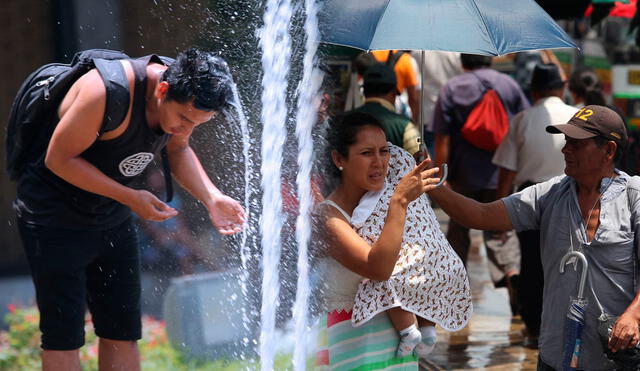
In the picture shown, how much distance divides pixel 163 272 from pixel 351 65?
199cm

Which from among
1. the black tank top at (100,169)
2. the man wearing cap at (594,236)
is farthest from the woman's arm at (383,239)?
the black tank top at (100,169)

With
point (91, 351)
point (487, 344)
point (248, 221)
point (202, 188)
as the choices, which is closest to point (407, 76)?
point (487, 344)

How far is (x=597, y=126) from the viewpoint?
332 cm

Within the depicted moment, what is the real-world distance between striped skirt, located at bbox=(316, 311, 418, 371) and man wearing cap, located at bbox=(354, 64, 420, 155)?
1767 mm

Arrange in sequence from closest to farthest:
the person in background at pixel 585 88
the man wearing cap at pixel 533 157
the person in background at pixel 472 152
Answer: the man wearing cap at pixel 533 157 → the person in background at pixel 472 152 → the person in background at pixel 585 88

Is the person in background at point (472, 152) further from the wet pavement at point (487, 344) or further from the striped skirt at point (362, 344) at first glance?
the striped skirt at point (362, 344)

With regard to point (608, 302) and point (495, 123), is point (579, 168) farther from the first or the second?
point (495, 123)

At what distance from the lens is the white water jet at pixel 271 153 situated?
4.33 metres

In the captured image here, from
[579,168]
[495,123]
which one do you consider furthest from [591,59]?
[579,168]

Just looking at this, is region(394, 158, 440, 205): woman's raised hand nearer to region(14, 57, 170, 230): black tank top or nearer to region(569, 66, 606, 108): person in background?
region(14, 57, 170, 230): black tank top

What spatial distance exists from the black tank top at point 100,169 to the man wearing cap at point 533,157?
2.98 meters

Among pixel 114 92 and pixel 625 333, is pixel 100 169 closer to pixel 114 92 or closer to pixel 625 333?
pixel 114 92

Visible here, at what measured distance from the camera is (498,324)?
6.26 meters

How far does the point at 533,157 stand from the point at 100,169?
3.21m
